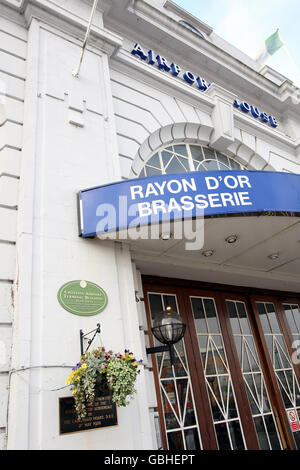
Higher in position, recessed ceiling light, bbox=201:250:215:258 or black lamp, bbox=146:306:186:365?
recessed ceiling light, bbox=201:250:215:258

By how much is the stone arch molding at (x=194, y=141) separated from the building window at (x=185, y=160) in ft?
0.45

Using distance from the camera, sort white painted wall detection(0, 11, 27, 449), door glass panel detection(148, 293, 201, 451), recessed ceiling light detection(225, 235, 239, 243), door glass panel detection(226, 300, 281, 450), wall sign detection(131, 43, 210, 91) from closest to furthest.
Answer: white painted wall detection(0, 11, 27, 449) < door glass panel detection(148, 293, 201, 451) < recessed ceiling light detection(225, 235, 239, 243) < door glass panel detection(226, 300, 281, 450) < wall sign detection(131, 43, 210, 91)

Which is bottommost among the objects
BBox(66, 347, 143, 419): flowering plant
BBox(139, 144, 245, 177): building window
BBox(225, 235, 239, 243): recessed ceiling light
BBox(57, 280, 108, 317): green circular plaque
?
BBox(66, 347, 143, 419): flowering plant

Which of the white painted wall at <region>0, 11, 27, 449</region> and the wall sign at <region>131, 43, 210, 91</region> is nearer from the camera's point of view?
the white painted wall at <region>0, 11, 27, 449</region>

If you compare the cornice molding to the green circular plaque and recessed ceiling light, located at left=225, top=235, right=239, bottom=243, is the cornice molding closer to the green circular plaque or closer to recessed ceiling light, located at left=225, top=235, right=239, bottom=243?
recessed ceiling light, located at left=225, top=235, right=239, bottom=243

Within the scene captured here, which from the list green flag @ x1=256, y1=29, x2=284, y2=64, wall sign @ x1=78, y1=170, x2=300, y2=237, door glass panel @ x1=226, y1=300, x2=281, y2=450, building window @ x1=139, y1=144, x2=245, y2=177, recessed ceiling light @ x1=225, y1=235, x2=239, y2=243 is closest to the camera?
wall sign @ x1=78, y1=170, x2=300, y2=237

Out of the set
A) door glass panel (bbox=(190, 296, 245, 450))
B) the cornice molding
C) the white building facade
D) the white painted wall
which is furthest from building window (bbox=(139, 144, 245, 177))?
the cornice molding

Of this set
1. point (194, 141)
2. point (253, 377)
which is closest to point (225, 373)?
point (253, 377)

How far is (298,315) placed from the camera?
32.6 feet

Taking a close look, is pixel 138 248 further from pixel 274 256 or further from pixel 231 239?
pixel 274 256

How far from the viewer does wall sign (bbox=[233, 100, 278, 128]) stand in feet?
35.0

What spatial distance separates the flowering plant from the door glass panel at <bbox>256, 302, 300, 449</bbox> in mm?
5555
